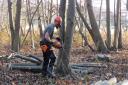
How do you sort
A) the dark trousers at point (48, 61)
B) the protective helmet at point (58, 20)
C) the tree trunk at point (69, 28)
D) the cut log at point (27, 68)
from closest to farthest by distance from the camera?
the protective helmet at point (58, 20) < the dark trousers at point (48, 61) < the tree trunk at point (69, 28) < the cut log at point (27, 68)

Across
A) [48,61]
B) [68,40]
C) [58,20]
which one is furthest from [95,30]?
[58,20]

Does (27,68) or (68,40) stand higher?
(68,40)

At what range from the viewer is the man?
10773mm

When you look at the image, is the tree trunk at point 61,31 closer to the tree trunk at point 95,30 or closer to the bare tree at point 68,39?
the bare tree at point 68,39

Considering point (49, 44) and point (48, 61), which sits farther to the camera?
point (48, 61)

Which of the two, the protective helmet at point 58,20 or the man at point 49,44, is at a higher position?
the protective helmet at point 58,20

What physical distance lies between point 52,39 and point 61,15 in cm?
85

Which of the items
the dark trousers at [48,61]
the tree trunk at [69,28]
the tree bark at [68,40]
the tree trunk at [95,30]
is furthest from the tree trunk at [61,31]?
the tree trunk at [95,30]

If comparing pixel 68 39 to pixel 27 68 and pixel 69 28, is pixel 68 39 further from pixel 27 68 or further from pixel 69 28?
pixel 27 68

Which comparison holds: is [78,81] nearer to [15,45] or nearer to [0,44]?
[15,45]

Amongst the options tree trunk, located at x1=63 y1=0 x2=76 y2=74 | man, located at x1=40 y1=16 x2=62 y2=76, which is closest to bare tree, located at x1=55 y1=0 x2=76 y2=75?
tree trunk, located at x1=63 y1=0 x2=76 y2=74

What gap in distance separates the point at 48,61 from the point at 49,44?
0.65m

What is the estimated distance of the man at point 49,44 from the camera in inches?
424

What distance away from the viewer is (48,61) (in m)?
11.3
